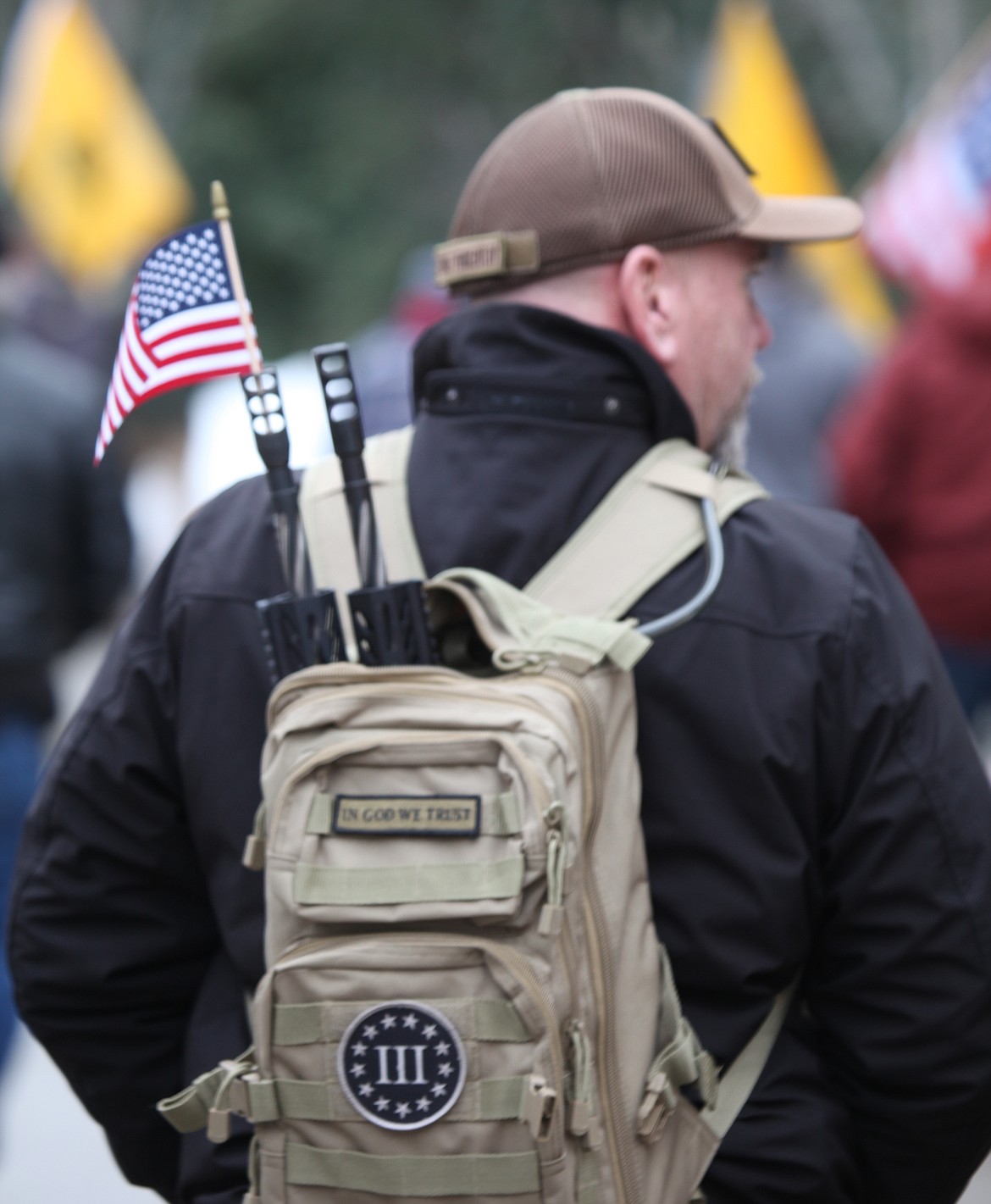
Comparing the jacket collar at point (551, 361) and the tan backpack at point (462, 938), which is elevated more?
the jacket collar at point (551, 361)

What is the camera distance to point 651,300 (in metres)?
2.38

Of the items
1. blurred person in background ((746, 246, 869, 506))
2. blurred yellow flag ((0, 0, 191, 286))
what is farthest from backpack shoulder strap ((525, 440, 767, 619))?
blurred yellow flag ((0, 0, 191, 286))

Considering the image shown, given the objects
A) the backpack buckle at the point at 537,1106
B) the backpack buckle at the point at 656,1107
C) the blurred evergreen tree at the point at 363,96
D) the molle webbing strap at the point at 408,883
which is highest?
the blurred evergreen tree at the point at 363,96

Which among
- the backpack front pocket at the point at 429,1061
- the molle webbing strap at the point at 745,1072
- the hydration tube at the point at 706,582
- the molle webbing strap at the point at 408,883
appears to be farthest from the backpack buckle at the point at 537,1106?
the hydration tube at the point at 706,582

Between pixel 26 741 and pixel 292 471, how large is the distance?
7.95ft

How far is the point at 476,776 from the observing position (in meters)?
2.01

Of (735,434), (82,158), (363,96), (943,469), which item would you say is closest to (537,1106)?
(735,434)

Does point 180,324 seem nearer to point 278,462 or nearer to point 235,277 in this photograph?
point 235,277

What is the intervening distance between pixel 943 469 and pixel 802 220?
2942 millimetres

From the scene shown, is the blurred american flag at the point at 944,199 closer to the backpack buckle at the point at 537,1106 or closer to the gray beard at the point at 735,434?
the gray beard at the point at 735,434

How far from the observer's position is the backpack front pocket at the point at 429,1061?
1.98 metres

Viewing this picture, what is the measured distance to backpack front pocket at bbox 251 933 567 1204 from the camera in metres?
1.98

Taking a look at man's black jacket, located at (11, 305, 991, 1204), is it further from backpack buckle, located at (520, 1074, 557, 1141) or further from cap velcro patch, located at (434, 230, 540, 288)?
backpack buckle, located at (520, 1074, 557, 1141)

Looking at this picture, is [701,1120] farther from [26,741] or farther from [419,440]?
[26,741]
